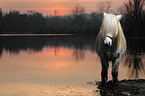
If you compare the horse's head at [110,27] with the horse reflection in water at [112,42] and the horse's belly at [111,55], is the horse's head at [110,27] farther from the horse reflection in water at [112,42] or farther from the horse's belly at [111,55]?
the horse's belly at [111,55]

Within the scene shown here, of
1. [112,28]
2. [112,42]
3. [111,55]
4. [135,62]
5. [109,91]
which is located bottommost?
[135,62]

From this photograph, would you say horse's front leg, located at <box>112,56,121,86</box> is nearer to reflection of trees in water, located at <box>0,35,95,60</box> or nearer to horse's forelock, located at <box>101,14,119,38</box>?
horse's forelock, located at <box>101,14,119,38</box>

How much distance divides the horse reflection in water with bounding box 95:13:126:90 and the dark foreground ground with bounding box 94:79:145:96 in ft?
1.05

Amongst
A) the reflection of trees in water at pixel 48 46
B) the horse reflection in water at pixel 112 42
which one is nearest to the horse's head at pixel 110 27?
the horse reflection in water at pixel 112 42

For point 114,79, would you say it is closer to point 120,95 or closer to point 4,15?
point 120,95

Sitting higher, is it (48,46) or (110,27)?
(110,27)

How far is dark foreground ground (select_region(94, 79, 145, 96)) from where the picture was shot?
7.46 metres

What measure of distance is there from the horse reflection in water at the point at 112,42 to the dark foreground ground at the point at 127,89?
32cm

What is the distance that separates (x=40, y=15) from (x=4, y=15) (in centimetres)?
2130

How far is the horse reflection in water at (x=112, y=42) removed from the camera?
7.46m

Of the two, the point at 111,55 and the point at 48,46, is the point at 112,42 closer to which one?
the point at 111,55

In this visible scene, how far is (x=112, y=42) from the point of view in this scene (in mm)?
7852

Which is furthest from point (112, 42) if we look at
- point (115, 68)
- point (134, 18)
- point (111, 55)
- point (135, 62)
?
point (134, 18)

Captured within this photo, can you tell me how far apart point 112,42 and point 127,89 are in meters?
1.53
